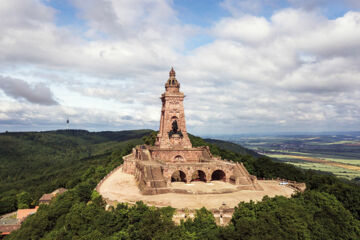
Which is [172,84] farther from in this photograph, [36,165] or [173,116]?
[36,165]

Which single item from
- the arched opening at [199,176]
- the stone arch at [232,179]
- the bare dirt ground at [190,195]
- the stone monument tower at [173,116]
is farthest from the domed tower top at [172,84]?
the stone arch at [232,179]

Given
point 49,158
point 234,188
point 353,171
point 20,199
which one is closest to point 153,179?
point 234,188

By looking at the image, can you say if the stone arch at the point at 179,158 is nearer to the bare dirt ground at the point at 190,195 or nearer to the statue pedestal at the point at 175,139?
the statue pedestal at the point at 175,139

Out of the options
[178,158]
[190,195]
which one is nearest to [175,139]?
[178,158]

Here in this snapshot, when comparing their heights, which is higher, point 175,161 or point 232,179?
point 175,161

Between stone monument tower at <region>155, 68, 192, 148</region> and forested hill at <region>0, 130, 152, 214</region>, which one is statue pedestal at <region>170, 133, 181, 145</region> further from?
forested hill at <region>0, 130, 152, 214</region>

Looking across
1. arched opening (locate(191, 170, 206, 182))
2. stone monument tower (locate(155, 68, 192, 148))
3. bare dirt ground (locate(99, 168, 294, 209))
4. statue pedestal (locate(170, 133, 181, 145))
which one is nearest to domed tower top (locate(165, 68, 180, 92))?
stone monument tower (locate(155, 68, 192, 148))

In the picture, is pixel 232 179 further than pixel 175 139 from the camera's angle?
No
